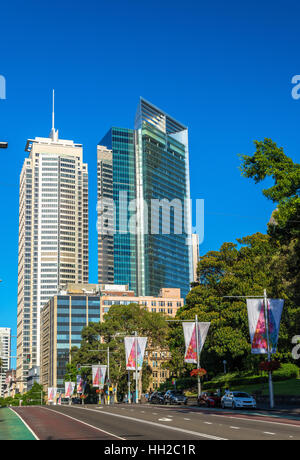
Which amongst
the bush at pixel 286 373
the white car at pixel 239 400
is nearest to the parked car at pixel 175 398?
the bush at pixel 286 373

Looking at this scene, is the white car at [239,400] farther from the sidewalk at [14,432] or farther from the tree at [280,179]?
the sidewalk at [14,432]

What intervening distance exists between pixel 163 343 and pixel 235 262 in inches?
1080

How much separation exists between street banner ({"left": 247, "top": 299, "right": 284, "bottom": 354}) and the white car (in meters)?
3.72

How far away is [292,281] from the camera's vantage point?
54.7 m

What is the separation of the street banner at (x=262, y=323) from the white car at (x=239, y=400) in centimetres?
372

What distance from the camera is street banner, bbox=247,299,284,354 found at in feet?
150

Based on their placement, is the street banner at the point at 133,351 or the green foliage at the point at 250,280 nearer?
the green foliage at the point at 250,280

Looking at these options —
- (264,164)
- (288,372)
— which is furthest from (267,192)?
(288,372)

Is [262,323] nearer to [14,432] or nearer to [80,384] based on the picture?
[14,432]

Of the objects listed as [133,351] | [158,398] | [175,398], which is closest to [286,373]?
[175,398]

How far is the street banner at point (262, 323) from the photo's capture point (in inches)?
1796

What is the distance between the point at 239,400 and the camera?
46.9 metres

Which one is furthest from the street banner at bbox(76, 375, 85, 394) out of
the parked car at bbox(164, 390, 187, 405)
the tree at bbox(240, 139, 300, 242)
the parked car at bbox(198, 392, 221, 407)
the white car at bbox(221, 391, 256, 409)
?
the tree at bbox(240, 139, 300, 242)
